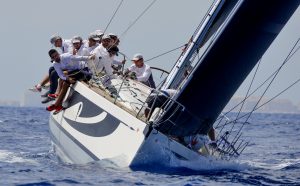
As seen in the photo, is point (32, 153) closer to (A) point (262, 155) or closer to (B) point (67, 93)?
(B) point (67, 93)

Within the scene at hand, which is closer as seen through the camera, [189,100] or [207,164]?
[189,100]

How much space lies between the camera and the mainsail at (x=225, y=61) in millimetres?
10484

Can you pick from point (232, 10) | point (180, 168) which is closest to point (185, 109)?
point (180, 168)

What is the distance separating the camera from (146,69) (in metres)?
13.8

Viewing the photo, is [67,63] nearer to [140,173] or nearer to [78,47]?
[78,47]

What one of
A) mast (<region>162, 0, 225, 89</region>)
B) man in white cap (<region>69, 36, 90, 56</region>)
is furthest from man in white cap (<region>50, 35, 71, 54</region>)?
mast (<region>162, 0, 225, 89</region>)

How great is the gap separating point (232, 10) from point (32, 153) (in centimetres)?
640

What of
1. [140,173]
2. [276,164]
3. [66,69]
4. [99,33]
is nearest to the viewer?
[140,173]

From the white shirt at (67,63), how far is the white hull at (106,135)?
43 cm

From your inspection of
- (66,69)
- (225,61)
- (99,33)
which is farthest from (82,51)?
(225,61)

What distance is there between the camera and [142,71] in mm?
13883

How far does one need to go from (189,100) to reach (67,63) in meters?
2.55

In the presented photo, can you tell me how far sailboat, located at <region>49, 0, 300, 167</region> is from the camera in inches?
395

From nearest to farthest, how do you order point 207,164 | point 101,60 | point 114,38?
point 207,164, point 101,60, point 114,38
